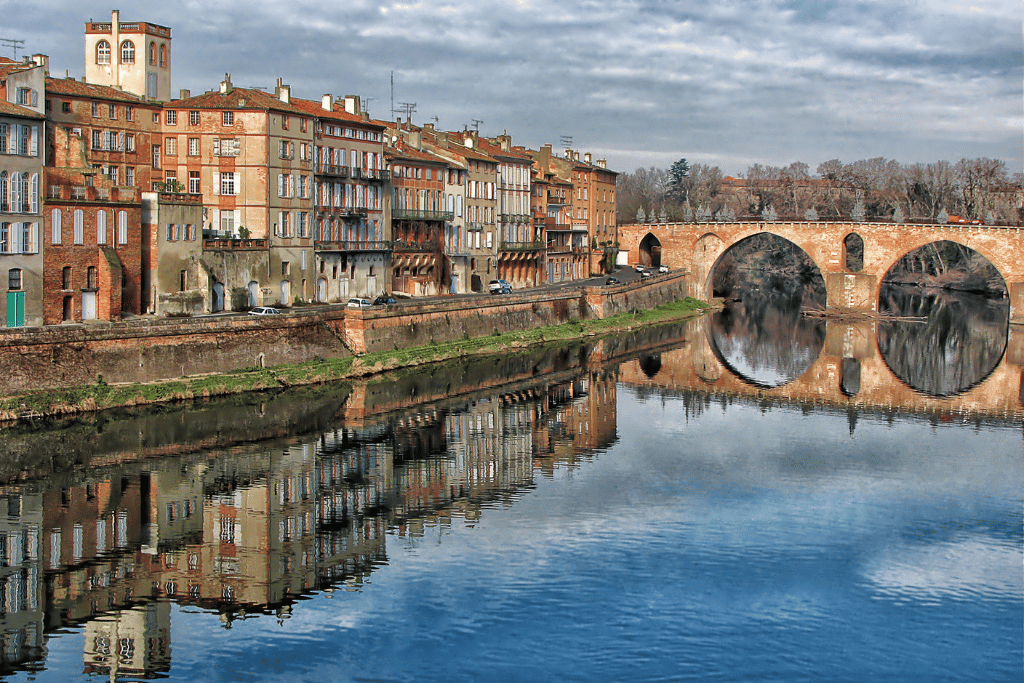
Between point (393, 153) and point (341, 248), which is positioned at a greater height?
point (393, 153)

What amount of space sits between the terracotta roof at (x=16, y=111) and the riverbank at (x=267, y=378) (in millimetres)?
10287

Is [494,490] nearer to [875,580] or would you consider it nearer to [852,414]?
[875,580]

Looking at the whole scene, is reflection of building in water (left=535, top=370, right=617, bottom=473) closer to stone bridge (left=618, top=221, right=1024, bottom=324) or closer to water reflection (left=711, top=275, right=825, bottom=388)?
water reflection (left=711, top=275, right=825, bottom=388)

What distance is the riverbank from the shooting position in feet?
125

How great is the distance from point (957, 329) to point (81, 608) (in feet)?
207

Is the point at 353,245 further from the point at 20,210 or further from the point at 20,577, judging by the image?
the point at 20,577

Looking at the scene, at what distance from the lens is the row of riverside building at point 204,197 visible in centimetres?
4312

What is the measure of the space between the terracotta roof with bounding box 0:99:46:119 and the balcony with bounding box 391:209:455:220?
23950mm

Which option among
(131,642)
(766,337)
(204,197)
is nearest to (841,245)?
(766,337)

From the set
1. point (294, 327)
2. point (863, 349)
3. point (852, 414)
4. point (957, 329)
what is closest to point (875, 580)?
point (852, 414)

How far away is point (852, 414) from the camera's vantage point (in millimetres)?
46406

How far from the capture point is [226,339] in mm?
44844

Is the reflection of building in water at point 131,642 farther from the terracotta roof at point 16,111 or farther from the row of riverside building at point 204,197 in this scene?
the terracotta roof at point 16,111

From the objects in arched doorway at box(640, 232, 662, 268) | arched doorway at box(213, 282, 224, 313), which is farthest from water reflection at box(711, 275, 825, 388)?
arched doorway at box(213, 282, 224, 313)
